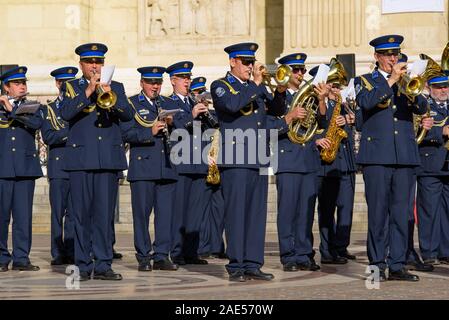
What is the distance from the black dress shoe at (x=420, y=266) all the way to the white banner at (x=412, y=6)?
31.1 ft

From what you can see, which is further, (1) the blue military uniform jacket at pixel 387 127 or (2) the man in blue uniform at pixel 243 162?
(2) the man in blue uniform at pixel 243 162

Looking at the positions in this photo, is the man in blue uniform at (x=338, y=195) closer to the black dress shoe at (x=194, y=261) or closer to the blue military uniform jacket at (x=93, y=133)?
the black dress shoe at (x=194, y=261)

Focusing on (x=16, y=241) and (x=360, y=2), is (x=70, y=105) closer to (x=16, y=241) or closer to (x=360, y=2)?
(x=16, y=241)

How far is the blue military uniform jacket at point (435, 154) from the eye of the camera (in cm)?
1476

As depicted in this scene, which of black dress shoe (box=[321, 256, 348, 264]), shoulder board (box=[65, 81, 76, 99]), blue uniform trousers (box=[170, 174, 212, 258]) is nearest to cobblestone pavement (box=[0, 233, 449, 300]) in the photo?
black dress shoe (box=[321, 256, 348, 264])

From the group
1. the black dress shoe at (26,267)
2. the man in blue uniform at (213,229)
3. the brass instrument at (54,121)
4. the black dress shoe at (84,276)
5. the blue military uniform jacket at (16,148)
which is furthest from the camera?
the man in blue uniform at (213,229)

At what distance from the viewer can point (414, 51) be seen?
74.0ft

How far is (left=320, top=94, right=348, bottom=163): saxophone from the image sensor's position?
574 inches

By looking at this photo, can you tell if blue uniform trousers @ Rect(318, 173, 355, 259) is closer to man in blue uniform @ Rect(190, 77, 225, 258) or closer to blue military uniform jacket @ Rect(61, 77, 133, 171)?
man in blue uniform @ Rect(190, 77, 225, 258)

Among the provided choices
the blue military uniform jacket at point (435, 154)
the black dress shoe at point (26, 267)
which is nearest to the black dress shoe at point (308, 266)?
the blue military uniform jacket at point (435, 154)

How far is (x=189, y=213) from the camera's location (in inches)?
600

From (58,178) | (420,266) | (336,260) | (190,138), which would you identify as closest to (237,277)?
(420,266)

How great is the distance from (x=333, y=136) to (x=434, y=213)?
1347 millimetres
